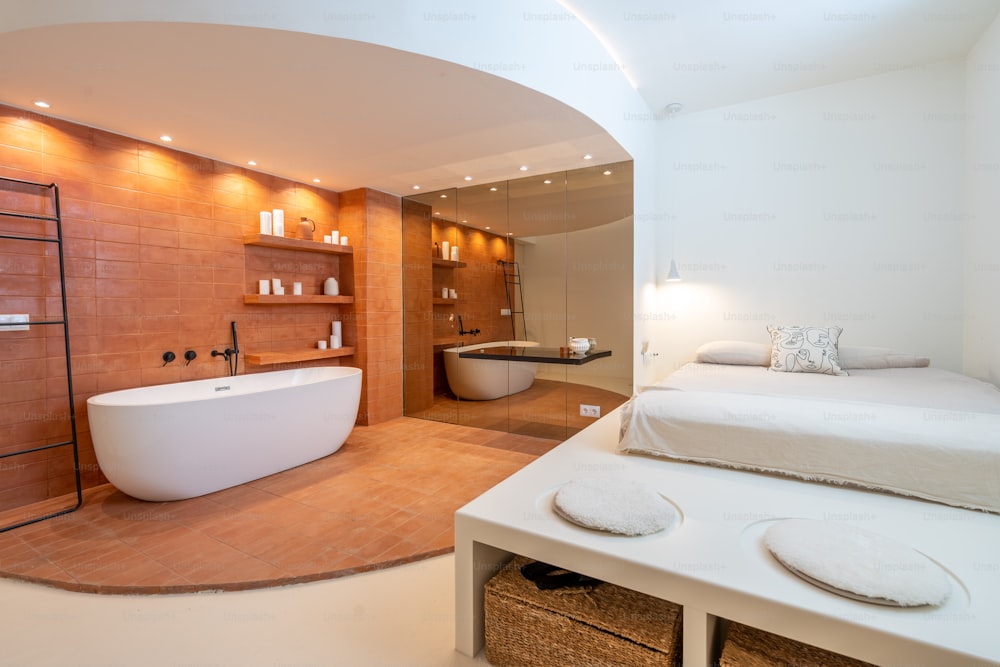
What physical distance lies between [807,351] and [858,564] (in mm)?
2639

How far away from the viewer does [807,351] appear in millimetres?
3357

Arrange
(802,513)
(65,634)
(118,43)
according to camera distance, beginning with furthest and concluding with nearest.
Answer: (118,43)
(65,634)
(802,513)

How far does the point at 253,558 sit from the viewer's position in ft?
7.25

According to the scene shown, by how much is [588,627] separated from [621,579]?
210mm

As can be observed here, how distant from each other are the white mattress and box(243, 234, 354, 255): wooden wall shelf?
10.6ft

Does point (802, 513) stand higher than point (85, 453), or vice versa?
point (802, 513)

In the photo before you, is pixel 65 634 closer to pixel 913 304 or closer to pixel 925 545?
pixel 925 545

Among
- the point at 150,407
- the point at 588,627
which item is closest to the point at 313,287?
the point at 150,407

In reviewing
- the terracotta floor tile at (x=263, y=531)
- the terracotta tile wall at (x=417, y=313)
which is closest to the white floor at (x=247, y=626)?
the terracotta floor tile at (x=263, y=531)

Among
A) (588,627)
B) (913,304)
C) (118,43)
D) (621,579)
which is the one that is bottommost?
(588,627)

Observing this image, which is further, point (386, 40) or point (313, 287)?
point (313, 287)

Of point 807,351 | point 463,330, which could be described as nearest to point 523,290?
point 463,330

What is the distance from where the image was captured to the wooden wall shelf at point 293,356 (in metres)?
3.80

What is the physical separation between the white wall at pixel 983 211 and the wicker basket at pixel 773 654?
2.94 m
